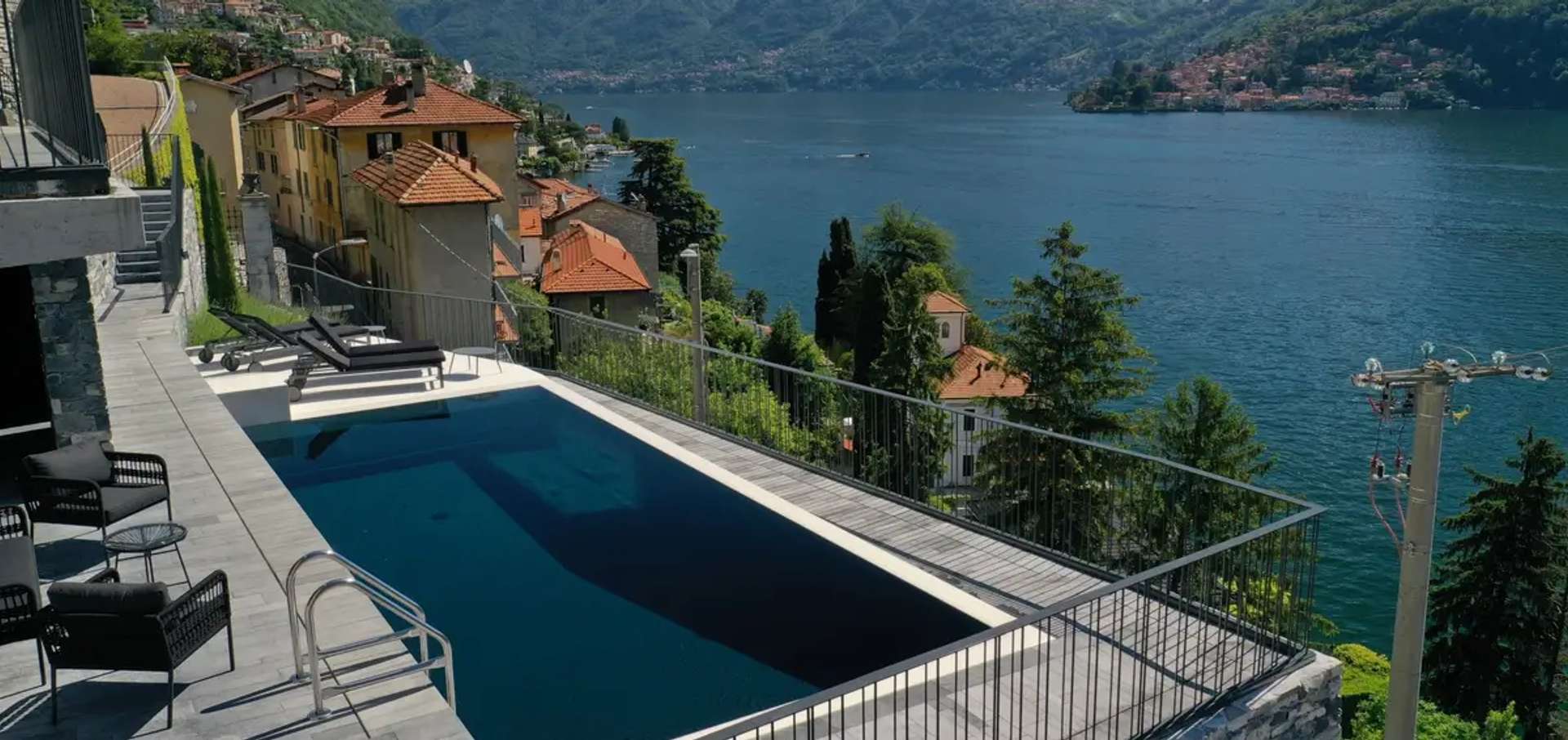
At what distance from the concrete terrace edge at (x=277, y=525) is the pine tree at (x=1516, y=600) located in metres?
25.4

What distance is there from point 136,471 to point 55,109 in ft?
10.9

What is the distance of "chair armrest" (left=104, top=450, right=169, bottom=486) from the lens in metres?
7.38

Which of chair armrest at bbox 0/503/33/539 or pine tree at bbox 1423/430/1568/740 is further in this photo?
pine tree at bbox 1423/430/1568/740

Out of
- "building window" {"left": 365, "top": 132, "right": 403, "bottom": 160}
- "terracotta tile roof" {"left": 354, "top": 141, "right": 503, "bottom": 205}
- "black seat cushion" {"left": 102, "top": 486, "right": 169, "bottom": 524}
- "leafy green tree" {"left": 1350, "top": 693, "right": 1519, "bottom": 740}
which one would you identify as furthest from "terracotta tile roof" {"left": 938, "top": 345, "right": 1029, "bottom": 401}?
"black seat cushion" {"left": 102, "top": 486, "right": 169, "bottom": 524}

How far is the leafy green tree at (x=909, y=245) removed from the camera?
62062mm

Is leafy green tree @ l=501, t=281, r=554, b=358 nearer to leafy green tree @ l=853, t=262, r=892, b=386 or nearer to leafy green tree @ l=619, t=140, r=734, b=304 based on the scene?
leafy green tree @ l=853, t=262, r=892, b=386

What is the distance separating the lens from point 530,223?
2083 inches

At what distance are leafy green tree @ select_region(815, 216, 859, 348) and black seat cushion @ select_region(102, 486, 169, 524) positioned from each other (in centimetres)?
4738

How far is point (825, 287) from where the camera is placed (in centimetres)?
5634

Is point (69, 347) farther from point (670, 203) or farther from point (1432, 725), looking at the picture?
point (670, 203)

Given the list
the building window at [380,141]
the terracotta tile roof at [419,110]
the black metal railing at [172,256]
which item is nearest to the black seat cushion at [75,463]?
the black metal railing at [172,256]

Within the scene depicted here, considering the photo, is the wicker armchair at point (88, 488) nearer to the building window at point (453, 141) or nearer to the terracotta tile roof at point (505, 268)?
the terracotta tile roof at point (505, 268)

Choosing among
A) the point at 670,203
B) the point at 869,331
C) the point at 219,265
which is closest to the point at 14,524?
the point at 219,265

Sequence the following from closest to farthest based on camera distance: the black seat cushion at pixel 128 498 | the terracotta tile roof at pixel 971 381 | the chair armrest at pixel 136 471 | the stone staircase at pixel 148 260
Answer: the black seat cushion at pixel 128 498 < the chair armrest at pixel 136 471 < the stone staircase at pixel 148 260 < the terracotta tile roof at pixel 971 381
